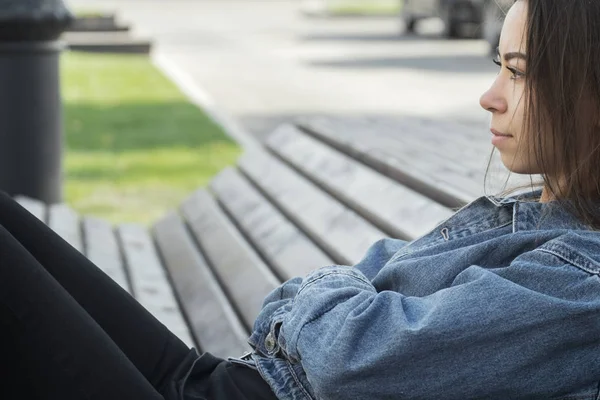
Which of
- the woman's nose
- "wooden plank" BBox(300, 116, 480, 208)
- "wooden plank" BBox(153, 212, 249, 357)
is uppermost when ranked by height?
the woman's nose

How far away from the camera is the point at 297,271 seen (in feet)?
13.2

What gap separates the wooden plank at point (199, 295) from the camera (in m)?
3.78

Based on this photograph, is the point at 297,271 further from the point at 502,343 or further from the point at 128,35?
the point at 128,35

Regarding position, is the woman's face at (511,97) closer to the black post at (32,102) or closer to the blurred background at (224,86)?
the blurred background at (224,86)

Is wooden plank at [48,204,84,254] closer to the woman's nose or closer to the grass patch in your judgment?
the woman's nose

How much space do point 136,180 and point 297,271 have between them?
491cm

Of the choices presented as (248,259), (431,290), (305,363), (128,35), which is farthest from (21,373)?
(128,35)

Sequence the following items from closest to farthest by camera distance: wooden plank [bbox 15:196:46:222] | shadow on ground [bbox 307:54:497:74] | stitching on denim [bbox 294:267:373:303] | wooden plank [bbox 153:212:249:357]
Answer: stitching on denim [bbox 294:267:373:303] < wooden plank [bbox 153:212:249:357] < wooden plank [bbox 15:196:46:222] < shadow on ground [bbox 307:54:497:74]

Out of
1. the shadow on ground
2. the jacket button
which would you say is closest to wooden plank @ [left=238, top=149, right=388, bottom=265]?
the jacket button

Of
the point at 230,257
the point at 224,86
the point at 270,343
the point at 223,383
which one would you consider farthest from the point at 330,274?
the point at 224,86

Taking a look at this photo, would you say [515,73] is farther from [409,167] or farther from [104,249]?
[104,249]

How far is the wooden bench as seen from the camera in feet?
13.0

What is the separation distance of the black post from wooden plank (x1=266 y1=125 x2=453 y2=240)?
4.74ft

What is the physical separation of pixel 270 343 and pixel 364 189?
218 centimetres
